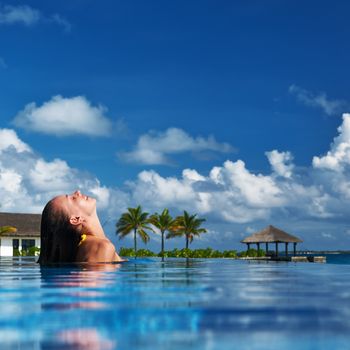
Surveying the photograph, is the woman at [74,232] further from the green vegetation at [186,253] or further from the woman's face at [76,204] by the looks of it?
the green vegetation at [186,253]

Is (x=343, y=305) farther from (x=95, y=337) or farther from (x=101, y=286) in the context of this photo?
(x=101, y=286)

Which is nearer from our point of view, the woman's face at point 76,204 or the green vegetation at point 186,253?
the woman's face at point 76,204

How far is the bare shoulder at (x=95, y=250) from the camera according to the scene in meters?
21.6

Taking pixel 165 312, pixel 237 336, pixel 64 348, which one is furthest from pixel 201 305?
pixel 64 348

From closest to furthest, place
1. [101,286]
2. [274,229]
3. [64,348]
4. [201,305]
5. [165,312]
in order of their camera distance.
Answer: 1. [64,348]
2. [165,312]
3. [201,305]
4. [101,286]
5. [274,229]

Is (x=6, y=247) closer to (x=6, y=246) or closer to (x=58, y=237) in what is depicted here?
(x=6, y=246)

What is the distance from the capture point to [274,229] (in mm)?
49312

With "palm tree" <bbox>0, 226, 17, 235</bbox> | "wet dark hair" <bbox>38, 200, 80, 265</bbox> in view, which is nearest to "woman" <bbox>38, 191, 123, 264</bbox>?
"wet dark hair" <bbox>38, 200, 80, 265</bbox>

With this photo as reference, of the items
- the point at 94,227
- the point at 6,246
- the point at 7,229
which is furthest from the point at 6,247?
the point at 94,227

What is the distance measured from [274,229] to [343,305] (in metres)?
41.4

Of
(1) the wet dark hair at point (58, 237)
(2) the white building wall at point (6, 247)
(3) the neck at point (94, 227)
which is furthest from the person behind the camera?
(2) the white building wall at point (6, 247)

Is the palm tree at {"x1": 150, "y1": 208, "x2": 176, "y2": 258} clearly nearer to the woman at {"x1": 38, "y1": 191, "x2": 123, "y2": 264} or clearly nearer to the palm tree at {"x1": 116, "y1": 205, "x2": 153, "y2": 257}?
the palm tree at {"x1": 116, "y1": 205, "x2": 153, "y2": 257}

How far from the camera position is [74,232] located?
2202 cm

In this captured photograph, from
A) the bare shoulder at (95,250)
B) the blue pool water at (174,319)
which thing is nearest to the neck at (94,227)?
the bare shoulder at (95,250)
